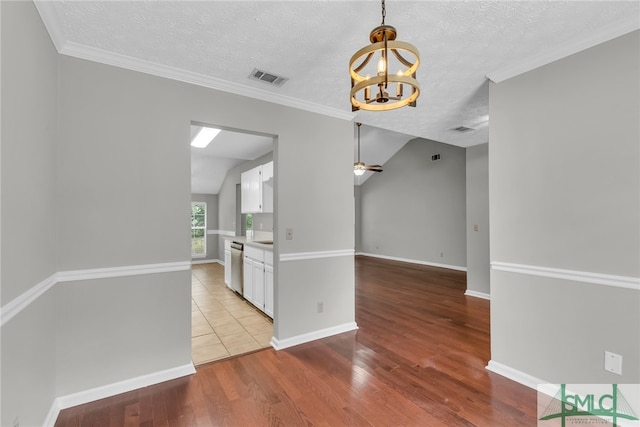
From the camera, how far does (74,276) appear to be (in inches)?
83.5

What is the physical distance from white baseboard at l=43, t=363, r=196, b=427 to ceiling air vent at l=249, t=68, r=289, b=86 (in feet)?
8.52

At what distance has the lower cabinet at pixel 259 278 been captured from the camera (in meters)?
3.68

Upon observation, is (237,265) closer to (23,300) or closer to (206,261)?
(23,300)

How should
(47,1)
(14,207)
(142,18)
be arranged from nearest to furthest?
1. (14,207)
2. (47,1)
3. (142,18)

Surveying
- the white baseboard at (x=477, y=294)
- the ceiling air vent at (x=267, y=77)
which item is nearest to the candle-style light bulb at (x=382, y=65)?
the ceiling air vent at (x=267, y=77)

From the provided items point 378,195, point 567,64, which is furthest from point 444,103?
point 378,195

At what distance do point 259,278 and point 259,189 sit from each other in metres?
2.04

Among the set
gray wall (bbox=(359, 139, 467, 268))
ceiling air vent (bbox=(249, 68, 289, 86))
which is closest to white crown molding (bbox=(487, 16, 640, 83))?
ceiling air vent (bbox=(249, 68, 289, 86))

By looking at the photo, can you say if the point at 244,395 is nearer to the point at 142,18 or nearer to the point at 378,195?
the point at 142,18

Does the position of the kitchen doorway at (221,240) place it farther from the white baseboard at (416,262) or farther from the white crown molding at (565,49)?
the white baseboard at (416,262)

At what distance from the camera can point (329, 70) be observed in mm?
2502

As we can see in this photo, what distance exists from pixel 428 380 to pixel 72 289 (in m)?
2.83

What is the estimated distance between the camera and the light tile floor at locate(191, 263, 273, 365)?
2.99 m

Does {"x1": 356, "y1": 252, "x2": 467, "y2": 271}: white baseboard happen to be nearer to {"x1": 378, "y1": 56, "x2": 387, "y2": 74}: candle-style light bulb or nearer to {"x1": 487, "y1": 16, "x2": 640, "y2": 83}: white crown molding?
{"x1": 487, "y1": 16, "x2": 640, "y2": 83}: white crown molding
